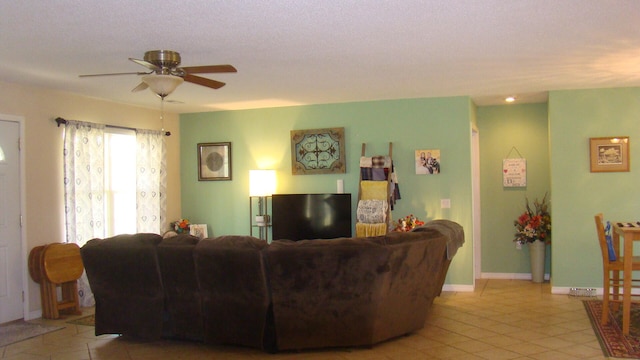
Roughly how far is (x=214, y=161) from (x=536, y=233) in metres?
4.55

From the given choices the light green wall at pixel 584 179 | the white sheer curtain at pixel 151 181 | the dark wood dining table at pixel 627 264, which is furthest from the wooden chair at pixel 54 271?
the light green wall at pixel 584 179

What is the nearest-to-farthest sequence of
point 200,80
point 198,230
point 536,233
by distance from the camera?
point 200,80
point 536,233
point 198,230

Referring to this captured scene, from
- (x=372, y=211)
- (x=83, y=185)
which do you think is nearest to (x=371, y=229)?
(x=372, y=211)

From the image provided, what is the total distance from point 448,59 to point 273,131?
333 centimetres

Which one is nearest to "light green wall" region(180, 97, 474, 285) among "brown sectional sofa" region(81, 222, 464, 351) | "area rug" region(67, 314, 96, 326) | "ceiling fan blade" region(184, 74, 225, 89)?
"brown sectional sofa" region(81, 222, 464, 351)

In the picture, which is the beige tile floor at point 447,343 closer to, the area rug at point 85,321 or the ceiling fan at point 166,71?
the area rug at point 85,321

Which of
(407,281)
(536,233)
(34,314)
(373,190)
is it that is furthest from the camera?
(536,233)

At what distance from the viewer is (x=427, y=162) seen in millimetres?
6812

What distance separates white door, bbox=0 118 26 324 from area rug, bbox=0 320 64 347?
0.15m

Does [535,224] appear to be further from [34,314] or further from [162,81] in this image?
[34,314]

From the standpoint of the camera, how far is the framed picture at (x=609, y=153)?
626 centimetres

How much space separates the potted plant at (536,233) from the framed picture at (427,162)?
1.52 m

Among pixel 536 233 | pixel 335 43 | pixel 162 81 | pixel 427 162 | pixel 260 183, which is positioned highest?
pixel 335 43

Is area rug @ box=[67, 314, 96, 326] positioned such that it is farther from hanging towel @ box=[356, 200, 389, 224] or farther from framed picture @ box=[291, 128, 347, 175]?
hanging towel @ box=[356, 200, 389, 224]
